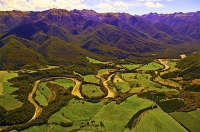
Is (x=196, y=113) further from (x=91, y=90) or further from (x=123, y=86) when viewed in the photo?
(x=91, y=90)

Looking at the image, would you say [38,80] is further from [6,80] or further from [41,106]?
[41,106]

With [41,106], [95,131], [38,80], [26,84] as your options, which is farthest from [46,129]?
[38,80]

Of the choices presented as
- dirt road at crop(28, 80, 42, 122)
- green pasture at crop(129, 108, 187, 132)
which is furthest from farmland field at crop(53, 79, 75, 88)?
green pasture at crop(129, 108, 187, 132)

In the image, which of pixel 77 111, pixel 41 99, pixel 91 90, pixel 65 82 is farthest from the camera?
pixel 65 82

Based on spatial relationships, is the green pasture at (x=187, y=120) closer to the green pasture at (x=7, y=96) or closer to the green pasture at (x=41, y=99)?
the green pasture at (x=41, y=99)

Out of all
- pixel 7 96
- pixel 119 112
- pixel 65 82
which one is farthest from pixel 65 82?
pixel 119 112

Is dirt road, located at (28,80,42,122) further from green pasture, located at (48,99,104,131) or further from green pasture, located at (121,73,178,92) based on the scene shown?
green pasture, located at (121,73,178,92)

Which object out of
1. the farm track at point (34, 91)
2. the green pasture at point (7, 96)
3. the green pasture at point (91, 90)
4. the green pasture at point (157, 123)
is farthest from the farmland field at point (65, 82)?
the green pasture at point (157, 123)
